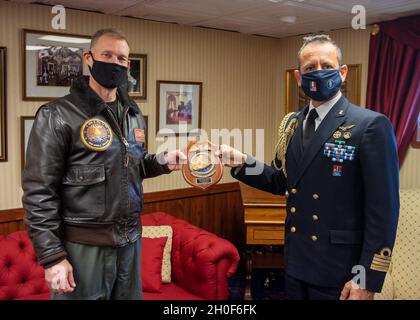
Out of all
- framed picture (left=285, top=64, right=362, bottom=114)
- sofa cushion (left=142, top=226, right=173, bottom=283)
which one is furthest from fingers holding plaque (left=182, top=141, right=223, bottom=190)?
framed picture (left=285, top=64, right=362, bottom=114)

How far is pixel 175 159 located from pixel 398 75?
260cm

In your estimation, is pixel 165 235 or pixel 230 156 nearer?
pixel 230 156

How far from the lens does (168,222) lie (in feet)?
13.3

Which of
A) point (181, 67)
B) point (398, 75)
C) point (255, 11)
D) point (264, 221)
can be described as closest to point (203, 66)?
point (181, 67)

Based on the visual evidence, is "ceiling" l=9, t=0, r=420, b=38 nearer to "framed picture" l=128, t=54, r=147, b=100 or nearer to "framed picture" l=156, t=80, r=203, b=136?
"framed picture" l=128, t=54, r=147, b=100

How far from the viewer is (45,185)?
180 centimetres

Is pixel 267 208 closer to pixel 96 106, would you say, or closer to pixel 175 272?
pixel 175 272

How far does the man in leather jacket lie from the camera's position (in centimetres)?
180

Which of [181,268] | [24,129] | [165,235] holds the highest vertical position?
[24,129]

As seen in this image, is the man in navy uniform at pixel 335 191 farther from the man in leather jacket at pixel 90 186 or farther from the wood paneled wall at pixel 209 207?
the wood paneled wall at pixel 209 207

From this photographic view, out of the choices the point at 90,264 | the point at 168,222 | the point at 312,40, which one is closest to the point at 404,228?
Answer: the point at 168,222

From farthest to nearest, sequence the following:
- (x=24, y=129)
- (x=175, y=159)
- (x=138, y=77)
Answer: (x=138, y=77)
(x=24, y=129)
(x=175, y=159)

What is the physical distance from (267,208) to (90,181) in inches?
91.0

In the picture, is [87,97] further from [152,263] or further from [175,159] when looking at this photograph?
[152,263]
